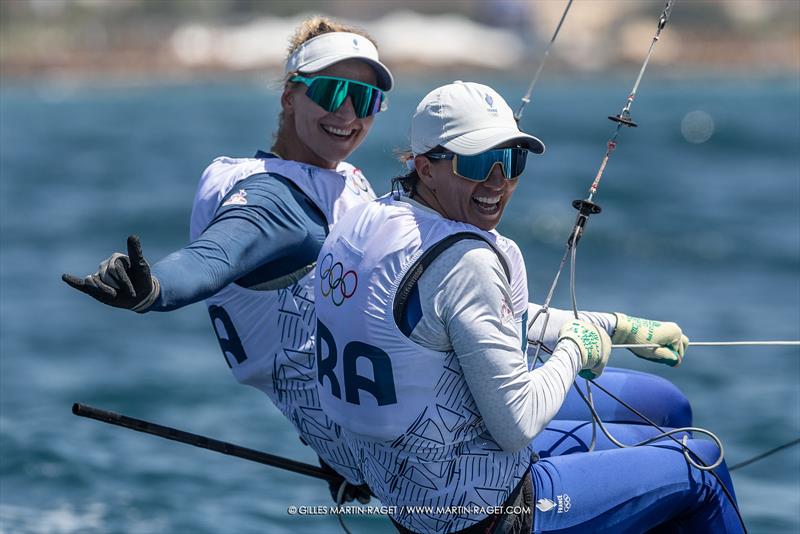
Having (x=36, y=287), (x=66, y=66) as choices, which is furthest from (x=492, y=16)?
(x=36, y=287)

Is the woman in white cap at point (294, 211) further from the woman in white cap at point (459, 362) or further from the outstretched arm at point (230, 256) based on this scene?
the woman in white cap at point (459, 362)

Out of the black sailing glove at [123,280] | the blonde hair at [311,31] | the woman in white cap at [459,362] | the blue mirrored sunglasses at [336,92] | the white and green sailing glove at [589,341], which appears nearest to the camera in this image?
the black sailing glove at [123,280]

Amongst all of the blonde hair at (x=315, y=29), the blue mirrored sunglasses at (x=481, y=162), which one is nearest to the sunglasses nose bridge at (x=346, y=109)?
the blonde hair at (x=315, y=29)

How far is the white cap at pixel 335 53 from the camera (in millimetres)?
3967

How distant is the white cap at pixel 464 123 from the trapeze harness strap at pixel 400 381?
0.58 feet

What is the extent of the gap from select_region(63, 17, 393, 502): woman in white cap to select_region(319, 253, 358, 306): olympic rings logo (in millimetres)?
254

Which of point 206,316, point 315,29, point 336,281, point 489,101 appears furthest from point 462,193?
point 206,316

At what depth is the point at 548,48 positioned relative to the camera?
4.18 m

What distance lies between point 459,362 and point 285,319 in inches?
33.8

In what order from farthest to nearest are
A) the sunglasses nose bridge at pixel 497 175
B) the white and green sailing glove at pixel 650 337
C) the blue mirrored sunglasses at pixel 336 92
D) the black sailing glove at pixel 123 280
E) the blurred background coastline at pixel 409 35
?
the blurred background coastline at pixel 409 35 < the blue mirrored sunglasses at pixel 336 92 < the white and green sailing glove at pixel 650 337 < the sunglasses nose bridge at pixel 497 175 < the black sailing glove at pixel 123 280

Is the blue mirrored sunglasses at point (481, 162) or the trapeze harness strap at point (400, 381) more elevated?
the blue mirrored sunglasses at point (481, 162)

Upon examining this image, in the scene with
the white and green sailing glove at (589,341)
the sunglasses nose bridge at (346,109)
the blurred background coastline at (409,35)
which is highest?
the blurred background coastline at (409,35)

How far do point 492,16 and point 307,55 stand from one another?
114 meters

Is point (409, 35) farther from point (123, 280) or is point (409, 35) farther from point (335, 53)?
point (123, 280)
